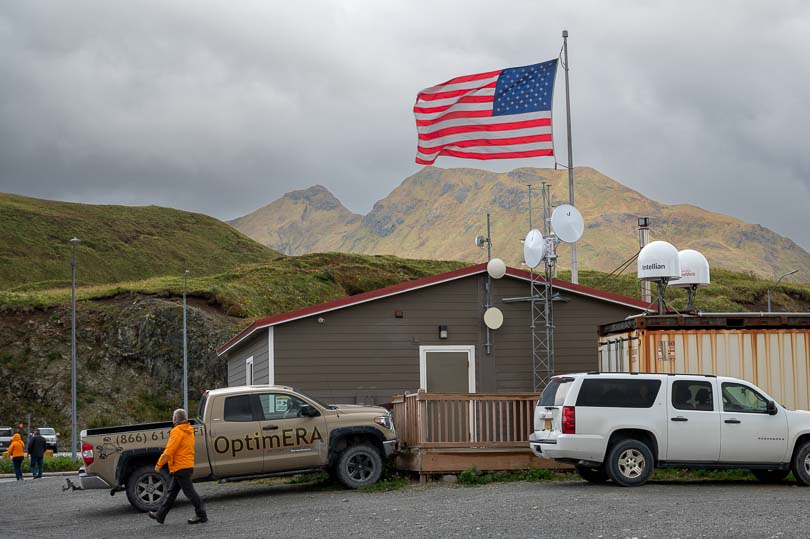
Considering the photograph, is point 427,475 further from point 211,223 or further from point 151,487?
point 211,223

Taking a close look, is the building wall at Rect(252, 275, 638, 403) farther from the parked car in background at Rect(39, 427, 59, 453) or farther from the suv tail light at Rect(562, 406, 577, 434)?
the parked car in background at Rect(39, 427, 59, 453)

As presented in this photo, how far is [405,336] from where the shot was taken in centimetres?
2294

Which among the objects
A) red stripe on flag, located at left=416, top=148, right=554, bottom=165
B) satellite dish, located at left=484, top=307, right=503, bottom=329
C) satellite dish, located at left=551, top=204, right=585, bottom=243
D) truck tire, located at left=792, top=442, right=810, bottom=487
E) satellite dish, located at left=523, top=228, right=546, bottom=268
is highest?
red stripe on flag, located at left=416, top=148, right=554, bottom=165

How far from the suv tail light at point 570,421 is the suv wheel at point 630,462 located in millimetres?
680

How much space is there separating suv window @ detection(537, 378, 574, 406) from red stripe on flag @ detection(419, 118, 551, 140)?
895 cm

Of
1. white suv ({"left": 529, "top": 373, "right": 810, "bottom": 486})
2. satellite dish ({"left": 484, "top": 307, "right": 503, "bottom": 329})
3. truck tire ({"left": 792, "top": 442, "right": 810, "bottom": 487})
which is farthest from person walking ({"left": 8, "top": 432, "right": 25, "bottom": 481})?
truck tire ({"left": 792, "top": 442, "right": 810, "bottom": 487})

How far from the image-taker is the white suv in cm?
1552

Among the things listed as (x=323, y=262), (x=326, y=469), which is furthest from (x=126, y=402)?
(x=326, y=469)

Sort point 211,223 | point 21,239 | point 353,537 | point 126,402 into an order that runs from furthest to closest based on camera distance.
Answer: point 211,223 → point 21,239 → point 126,402 → point 353,537

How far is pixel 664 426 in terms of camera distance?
51.5 feet

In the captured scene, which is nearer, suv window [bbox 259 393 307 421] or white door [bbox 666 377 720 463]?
white door [bbox 666 377 720 463]

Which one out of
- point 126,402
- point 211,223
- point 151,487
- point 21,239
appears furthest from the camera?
point 211,223

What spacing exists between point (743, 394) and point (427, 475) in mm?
5292

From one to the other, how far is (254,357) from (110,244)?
98726 mm
